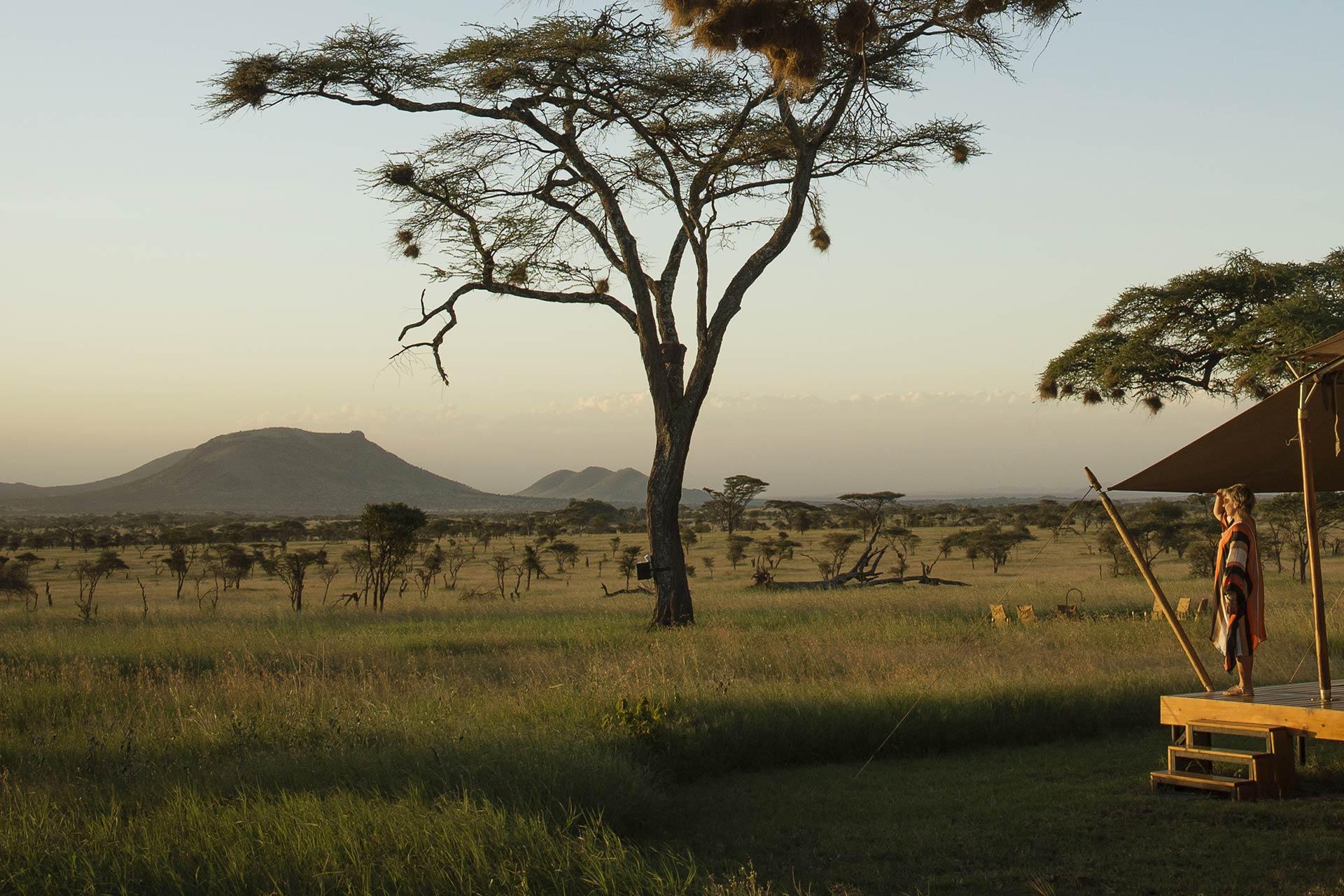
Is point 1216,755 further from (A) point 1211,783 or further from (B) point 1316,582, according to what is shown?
(B) point 1316,582

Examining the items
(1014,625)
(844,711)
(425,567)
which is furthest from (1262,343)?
(425,567)

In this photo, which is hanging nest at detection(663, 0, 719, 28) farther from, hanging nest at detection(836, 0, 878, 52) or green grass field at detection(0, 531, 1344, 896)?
green grass field at detection(0, 531, 1344, 896)

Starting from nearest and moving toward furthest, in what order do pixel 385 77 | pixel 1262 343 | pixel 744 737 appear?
1. pixel 744 737
2. pixel 385 77
3. pixel 1262 343

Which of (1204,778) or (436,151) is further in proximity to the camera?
(436,151)

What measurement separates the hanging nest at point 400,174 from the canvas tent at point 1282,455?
1361 cm

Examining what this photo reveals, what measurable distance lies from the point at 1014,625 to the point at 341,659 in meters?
9.36

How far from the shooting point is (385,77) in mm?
19203

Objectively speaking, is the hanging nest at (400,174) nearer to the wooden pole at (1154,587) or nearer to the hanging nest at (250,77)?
the hanging nest at (250,77)

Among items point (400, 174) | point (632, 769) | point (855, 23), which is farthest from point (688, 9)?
point (632, 769)

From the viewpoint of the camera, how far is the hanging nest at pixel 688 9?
1445 centimetres

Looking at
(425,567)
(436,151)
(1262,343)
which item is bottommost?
(425,567)

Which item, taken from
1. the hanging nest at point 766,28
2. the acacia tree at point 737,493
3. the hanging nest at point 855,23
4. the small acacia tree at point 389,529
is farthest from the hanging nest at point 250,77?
the acacia tree at point 737,493

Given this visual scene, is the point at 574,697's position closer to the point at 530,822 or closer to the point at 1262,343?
the point at 530,822

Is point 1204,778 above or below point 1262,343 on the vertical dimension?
below
